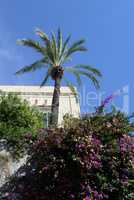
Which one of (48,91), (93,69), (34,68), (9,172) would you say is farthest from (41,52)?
(9,172)

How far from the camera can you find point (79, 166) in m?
11.8

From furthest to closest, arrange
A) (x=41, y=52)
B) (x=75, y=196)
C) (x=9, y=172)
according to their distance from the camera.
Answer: (x=41, y=52), (x=9, y=172), (x=75, y=196)

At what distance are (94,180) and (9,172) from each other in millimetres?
2619

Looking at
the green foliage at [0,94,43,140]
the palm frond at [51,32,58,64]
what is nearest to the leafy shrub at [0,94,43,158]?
the green foliage at [0,94,43,140]

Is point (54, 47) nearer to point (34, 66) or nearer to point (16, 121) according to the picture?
point (34, 66)

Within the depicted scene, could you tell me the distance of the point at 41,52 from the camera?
2612 cm

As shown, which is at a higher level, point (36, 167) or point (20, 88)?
point (20, 88)

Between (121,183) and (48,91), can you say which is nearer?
(121,183)

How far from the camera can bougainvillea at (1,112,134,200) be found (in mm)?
11641

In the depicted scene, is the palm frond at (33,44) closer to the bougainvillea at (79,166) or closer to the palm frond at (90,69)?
the palm frond at (90,69)

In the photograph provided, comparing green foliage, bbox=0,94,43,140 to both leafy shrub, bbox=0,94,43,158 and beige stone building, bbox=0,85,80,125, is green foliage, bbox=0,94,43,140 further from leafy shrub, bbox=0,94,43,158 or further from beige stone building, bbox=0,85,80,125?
beige stone building, bbox=0,85,80,125

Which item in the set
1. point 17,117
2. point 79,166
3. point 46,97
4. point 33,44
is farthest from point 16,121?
point 46,97

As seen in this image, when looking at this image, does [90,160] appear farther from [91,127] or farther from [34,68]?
[34,68]

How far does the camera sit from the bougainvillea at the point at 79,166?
11.6 meters
